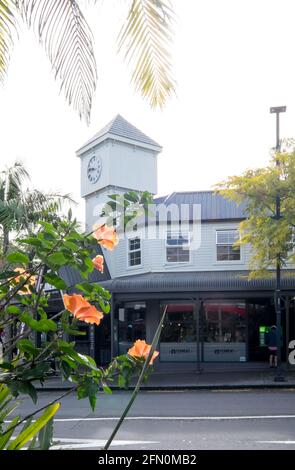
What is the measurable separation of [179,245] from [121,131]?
6.75m

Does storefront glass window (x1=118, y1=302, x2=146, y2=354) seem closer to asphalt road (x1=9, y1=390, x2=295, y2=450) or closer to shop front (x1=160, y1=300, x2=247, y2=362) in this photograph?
shop front (x1=160, y1=300, x2=247, y2=362)

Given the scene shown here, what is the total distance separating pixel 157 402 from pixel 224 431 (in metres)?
4.23

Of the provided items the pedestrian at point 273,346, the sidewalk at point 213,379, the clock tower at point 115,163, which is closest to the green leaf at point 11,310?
the sidewalk at point 213,379

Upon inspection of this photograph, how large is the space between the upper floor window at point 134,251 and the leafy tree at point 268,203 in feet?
18.2

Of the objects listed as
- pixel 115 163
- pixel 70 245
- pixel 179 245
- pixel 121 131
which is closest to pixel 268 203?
pixel 179 245

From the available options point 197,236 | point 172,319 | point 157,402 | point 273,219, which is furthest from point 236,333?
point 157,402

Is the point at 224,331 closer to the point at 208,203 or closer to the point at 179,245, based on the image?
the point at 179,245

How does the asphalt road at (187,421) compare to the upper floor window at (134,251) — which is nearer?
the asphalt road at (187,421)

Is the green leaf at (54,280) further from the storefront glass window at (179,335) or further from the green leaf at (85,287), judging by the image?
the storefront glass window at (179,335)

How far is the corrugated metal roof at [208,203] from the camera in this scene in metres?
21.9

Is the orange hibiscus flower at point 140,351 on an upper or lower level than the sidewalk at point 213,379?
upper

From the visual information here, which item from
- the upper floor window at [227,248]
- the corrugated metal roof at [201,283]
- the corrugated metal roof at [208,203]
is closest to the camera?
the corrugated metal roof at [201,283]

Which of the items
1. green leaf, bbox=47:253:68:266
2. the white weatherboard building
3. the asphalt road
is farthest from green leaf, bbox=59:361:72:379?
the white weatherboard building

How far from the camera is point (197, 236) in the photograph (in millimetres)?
21828
